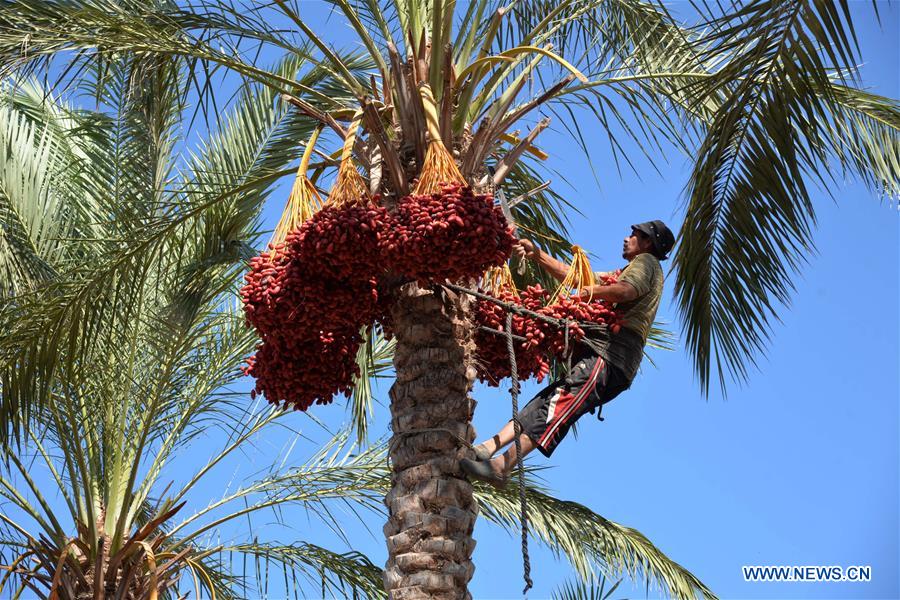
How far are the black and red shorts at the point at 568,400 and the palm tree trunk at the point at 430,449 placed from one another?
0.38 metres

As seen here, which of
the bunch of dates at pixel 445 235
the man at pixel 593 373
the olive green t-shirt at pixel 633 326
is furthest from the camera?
the olive green t-shirt at pixel 633 326

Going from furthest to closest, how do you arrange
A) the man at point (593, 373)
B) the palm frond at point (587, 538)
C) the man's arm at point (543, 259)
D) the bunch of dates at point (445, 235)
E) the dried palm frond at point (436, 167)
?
the palm frond at point (587, 538) < the man's arm at point (543, 259) < the man at point (593, 373) < the dried palm frond at point (436, 167) < the bunch of dates at point (445, 235)

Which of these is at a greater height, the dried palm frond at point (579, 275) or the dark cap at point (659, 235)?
the dark cap at point (659, 235)

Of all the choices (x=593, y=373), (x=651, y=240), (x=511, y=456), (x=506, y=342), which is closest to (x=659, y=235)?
(x=651, y=240)

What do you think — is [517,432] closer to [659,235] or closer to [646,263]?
[646,263]

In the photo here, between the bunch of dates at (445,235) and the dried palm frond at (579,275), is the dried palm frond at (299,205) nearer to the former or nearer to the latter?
the bunch of dates at (445,235)

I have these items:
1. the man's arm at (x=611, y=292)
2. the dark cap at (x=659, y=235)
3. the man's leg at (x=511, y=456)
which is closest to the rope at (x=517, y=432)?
the man's leg at (x=511, y=456)

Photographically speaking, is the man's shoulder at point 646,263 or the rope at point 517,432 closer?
the rope at point 517,432

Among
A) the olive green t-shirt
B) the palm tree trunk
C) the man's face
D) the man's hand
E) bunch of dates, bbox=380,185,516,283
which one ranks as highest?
the man's face

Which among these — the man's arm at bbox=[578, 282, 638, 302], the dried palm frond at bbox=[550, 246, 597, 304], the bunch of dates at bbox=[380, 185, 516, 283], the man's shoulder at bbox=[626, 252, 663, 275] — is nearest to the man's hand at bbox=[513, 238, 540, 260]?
the dried palm frond at bbox=[550, 246, 597, 304]

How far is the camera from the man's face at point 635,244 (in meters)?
6.32

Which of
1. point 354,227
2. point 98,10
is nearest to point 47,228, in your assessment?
point 98,10

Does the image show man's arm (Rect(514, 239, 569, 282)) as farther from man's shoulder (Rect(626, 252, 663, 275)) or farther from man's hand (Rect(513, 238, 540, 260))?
man's shoulder (Rect(626, 252, 663, 275))

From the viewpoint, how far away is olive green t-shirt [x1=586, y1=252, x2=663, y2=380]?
5738 mm
